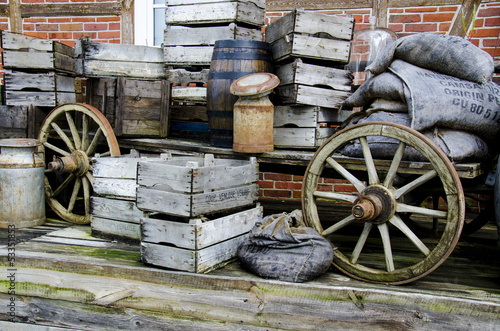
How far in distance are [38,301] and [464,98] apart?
279cm

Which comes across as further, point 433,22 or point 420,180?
point 433,22

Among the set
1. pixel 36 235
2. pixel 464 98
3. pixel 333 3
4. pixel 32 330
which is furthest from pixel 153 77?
pixel 464 98

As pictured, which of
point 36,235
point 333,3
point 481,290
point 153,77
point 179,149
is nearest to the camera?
point 481,290

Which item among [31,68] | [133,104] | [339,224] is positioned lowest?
[339,224]

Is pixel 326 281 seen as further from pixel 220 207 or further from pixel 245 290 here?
pixel 220 207

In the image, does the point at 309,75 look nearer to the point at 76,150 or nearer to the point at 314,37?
the point at 314,37

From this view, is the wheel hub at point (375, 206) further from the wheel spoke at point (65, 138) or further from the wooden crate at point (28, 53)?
the wooden crate at point (28, 53)

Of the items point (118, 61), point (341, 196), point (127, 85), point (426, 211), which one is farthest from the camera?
point (118, 61)

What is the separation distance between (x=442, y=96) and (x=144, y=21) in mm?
3618

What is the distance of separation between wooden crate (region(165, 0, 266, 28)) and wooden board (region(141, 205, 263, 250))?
178 centimetres

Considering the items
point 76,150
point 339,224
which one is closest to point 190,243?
point 339,224

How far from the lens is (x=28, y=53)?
13.7ft

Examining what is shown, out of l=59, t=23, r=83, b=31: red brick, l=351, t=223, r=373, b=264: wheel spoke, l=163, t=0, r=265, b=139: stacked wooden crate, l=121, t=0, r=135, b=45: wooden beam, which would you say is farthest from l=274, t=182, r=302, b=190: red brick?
l=59, t=23, r=83, b=31: red brick

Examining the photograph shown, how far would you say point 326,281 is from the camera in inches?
101
